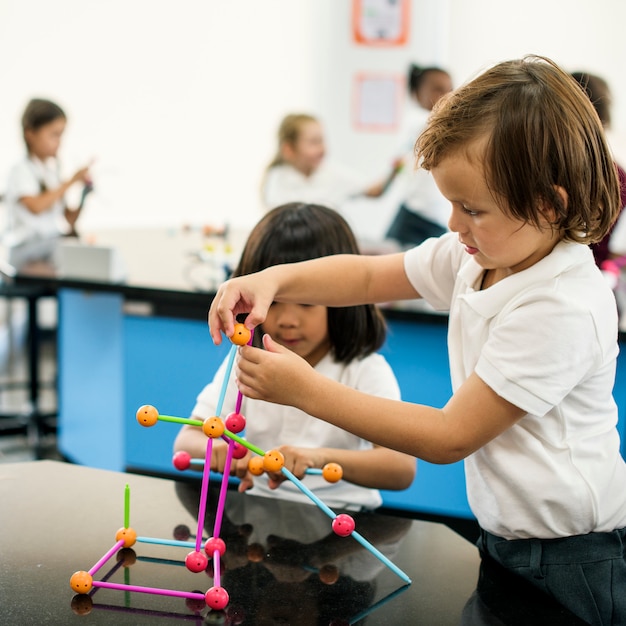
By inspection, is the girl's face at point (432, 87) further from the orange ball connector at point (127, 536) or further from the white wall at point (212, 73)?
the orange ball connector at point (127, 536)

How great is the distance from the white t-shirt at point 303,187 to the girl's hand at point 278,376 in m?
2.89

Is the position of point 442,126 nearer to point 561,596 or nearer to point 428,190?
point 561,596

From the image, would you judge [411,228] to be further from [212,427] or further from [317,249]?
[212,427]

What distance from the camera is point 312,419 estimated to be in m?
1.46

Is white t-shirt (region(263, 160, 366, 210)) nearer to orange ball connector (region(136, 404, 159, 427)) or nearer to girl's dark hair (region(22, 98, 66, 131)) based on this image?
girl's dark hair (region(22, 98, 66, 131))

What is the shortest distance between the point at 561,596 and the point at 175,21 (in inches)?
178

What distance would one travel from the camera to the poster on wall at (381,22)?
4.88 meters

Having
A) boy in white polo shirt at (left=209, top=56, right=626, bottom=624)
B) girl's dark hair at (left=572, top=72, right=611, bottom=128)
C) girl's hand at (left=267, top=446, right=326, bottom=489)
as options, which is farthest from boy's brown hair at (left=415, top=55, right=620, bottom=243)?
girl's dark hair at (left=572, top=72, right=611, bottom=128)

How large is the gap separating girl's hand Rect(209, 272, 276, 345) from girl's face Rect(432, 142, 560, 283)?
268 mm

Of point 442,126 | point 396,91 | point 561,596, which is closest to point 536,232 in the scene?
point 442,126

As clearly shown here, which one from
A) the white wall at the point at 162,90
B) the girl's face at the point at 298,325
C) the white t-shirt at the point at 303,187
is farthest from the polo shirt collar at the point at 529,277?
the white wall at the point at 162,90

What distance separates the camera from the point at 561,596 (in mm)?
998

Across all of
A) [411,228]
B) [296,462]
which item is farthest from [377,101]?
[296,462]

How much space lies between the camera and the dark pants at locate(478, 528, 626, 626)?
0.99m
